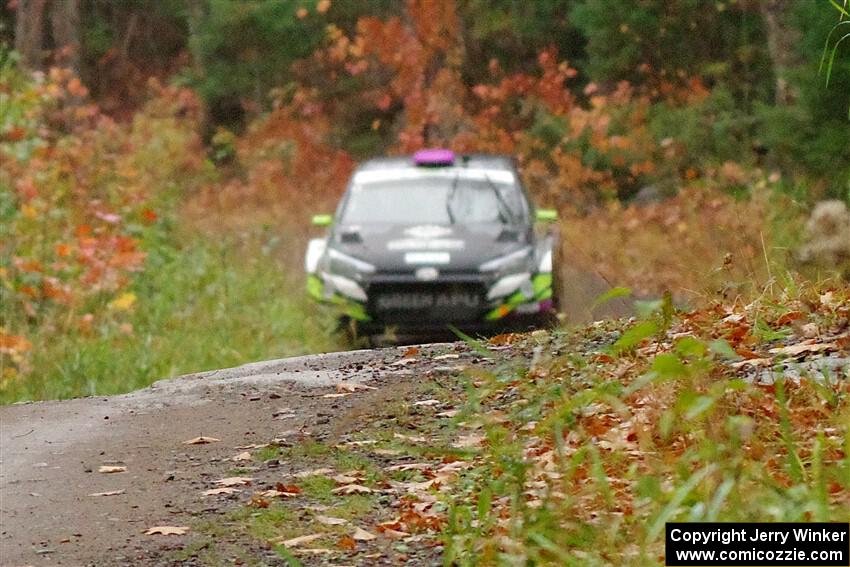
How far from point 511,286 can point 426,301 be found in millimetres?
620

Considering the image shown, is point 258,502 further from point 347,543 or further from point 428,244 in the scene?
point 428,244

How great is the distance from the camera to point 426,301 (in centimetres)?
1170

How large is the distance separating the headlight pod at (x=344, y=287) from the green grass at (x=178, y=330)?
13.8 inches

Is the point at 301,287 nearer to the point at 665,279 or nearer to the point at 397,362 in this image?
the point at 665,279

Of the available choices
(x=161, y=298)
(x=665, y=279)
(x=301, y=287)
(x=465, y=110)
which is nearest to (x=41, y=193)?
(x=161, y=298)

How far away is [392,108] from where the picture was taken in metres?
35.3

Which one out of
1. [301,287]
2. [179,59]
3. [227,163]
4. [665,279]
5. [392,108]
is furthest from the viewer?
[179,59]

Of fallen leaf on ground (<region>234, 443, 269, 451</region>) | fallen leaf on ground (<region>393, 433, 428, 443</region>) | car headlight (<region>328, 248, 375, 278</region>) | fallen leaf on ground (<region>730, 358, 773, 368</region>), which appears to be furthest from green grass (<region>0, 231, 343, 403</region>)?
fallen leaf on ground (<region>730, 358, 773, 368</region>)

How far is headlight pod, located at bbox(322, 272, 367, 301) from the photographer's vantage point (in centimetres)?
1169

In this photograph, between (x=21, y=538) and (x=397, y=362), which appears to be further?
(x=397, y=362)

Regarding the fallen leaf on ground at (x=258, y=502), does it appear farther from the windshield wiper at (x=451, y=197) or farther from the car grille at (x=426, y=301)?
the windshield wiper at (x=451, y=197)

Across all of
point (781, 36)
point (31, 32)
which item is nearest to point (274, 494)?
point (781, 36)

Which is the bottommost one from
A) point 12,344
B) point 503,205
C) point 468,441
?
point 12,344

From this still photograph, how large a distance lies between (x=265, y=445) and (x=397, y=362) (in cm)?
169
